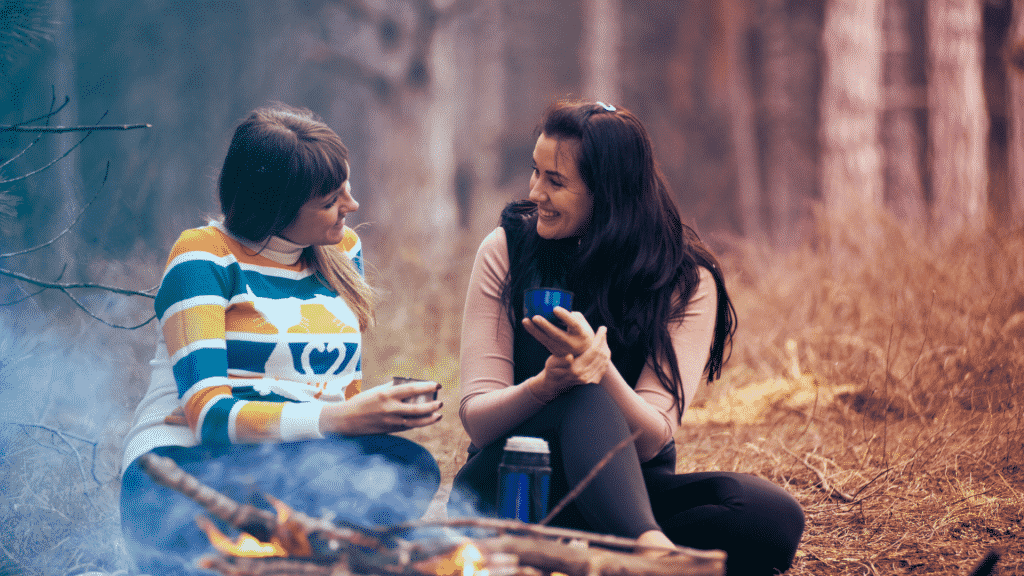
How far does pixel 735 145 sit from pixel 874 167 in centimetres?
279

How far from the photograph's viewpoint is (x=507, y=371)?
212cm

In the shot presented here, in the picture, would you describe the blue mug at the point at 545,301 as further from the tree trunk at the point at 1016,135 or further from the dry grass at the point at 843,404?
the tree trunk at the point at 1016,135

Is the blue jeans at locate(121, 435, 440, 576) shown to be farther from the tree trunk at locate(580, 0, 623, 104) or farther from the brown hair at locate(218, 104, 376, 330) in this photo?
the tree trunk at locate(580, 0, 623, 104)

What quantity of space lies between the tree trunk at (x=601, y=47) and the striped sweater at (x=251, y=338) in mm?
10500

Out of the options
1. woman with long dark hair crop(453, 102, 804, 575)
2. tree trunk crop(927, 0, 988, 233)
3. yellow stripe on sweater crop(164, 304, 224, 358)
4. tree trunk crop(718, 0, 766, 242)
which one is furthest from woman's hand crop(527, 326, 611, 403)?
tree trunk crop(718, 0, 766, 242)

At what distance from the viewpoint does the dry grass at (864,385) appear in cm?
242

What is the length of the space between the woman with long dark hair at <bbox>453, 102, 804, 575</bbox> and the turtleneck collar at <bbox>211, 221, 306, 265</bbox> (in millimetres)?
483

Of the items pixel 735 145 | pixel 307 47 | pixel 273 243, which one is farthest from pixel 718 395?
pixel 735 145

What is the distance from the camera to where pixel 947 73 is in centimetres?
679

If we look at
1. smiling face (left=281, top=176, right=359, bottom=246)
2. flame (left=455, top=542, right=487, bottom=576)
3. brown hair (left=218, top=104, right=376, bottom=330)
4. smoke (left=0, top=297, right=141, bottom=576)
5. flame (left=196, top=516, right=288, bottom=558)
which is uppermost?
brown hair (left=218, top=104, right=376, bottom=330)

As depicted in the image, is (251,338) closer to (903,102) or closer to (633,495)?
(633,495)

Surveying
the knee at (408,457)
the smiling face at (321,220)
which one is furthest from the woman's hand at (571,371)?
the smiling face at (321,220)

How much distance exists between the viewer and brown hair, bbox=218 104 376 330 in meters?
1.89

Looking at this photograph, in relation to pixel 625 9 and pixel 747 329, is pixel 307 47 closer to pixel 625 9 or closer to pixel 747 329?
pixel 747 329
